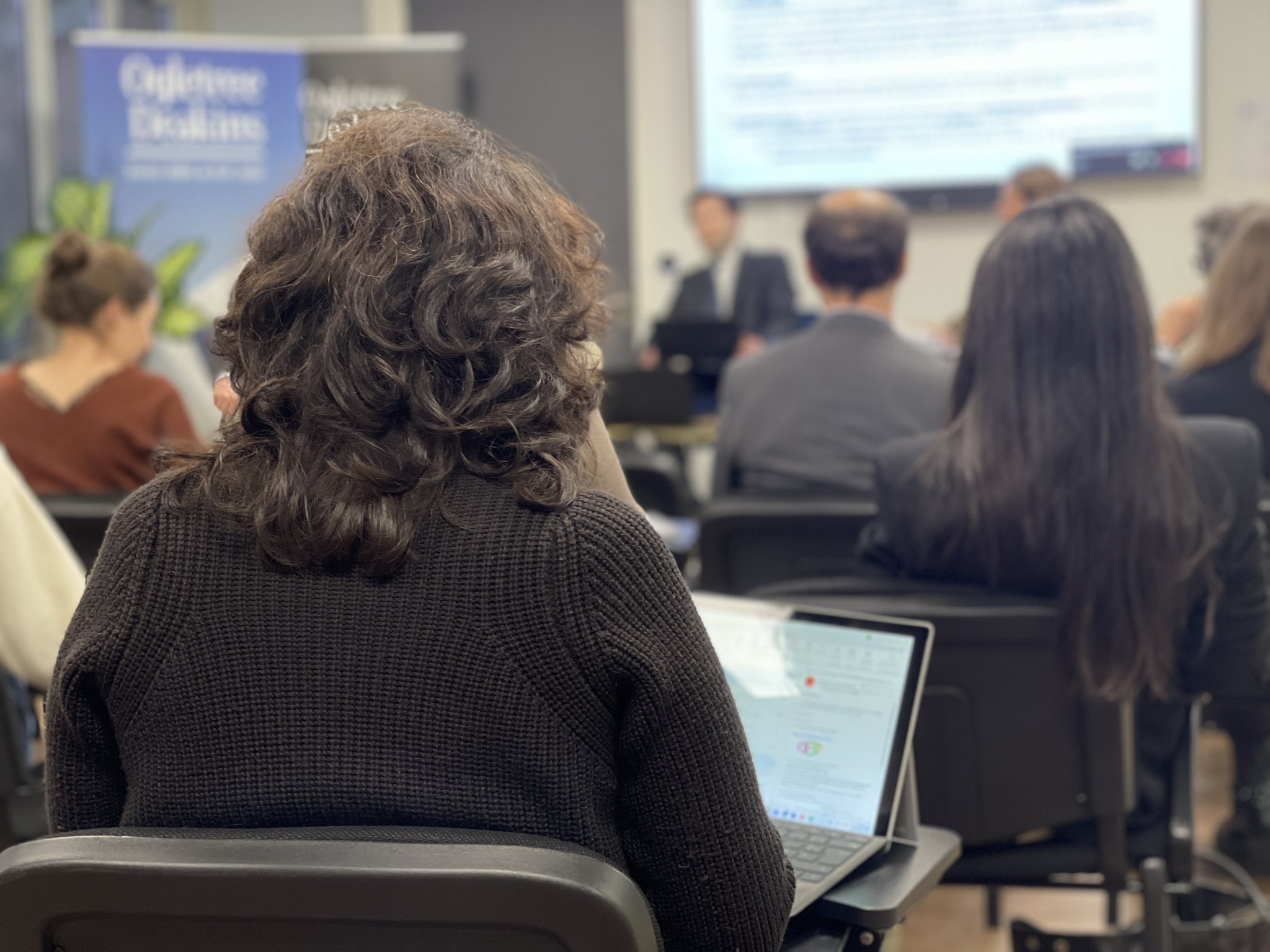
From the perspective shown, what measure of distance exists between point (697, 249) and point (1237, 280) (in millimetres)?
4803

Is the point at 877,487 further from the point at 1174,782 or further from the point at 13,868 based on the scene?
the point at 13,868

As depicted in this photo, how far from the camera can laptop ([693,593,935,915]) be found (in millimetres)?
1326

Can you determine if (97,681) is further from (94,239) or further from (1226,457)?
(94,239)

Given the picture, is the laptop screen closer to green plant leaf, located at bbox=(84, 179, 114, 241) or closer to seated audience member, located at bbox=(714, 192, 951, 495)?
seated audience member, located at bbox=(714, 192, 951, 495)

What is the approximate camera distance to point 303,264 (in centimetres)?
99

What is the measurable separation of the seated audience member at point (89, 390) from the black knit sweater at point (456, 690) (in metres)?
2.05

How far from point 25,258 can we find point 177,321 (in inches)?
24.9

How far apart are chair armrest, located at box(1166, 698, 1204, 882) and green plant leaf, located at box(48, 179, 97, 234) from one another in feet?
17.3

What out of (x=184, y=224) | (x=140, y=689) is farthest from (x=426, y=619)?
(x=184, y=224)

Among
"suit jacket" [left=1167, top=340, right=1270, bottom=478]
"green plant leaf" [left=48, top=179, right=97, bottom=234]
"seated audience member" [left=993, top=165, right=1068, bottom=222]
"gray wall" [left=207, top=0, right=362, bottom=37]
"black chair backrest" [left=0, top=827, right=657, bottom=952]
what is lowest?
"black chair backrest" [left=0, top=827, right=657, bottom=952]

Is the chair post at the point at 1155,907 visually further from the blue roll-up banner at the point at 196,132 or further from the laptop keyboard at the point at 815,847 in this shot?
the blue roll-up banner at the point at 196,132

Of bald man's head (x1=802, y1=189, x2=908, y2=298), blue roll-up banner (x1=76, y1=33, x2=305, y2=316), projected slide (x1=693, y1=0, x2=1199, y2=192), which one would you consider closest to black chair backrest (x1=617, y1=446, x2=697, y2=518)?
bald man's head (x1=802, y1=189, x2=908, y2=298)

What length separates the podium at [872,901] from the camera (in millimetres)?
1167

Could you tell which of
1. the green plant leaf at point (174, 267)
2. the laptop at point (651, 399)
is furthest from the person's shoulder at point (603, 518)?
the green plant leaf at point (174, 267)
